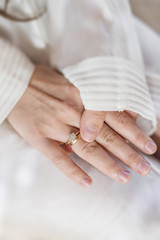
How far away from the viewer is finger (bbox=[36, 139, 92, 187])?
52 cm

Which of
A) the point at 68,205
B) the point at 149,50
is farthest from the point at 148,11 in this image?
the point at 68,205

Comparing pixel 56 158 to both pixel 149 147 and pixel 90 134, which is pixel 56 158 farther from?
pixel 149 147

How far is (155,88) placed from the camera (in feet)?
2.08

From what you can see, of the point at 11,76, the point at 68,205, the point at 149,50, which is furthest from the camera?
the point at 149,50

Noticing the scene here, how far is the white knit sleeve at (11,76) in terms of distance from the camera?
0.58 metres

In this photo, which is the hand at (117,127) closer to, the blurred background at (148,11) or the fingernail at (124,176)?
the fingernail at (124,176)

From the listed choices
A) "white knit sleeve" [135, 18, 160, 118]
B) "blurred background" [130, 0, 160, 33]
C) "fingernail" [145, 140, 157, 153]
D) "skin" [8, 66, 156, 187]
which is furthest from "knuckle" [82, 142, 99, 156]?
"blurred background" [130, 0, 160, 33]

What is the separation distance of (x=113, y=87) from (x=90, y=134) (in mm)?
113

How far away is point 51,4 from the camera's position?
651 millimetres

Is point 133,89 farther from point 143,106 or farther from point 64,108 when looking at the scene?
point 64,108

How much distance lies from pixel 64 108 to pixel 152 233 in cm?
31

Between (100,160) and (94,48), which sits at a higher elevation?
(94,48)

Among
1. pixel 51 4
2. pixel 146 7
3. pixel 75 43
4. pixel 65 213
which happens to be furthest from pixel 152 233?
pixel 146 7

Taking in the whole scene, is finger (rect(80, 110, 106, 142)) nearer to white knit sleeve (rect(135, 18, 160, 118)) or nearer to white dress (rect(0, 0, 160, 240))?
white dress (rect(0, 0, 160, 240))
